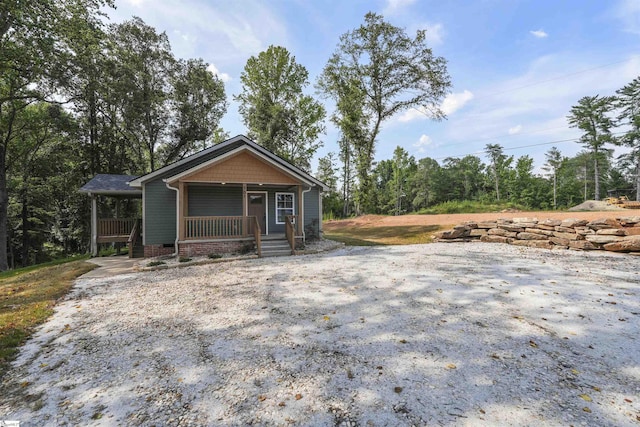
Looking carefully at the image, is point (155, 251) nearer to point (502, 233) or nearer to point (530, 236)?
point (502, 233)

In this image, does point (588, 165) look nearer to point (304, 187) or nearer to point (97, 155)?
point (304, 187)

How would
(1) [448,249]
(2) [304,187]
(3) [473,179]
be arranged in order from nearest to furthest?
(1) [448,249]
(2) [304,187]
(3) [473,179]

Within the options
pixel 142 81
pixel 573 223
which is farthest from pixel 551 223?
pixel 142 81

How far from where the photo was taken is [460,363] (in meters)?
2.85

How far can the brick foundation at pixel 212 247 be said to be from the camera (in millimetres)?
9788

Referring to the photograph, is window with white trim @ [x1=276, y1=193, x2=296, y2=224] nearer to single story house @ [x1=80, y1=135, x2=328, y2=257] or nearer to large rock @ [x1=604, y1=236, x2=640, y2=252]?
single story house @ [x1=80, y1=135, x2=328, y2=257]

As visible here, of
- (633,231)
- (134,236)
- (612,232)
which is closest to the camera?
(633,231)

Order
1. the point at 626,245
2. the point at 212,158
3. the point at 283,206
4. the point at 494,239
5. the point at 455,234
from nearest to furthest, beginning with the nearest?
the point at 626,245 < the point at 212,158 < the point at 494,239 < the point at 455,234 < the point at 283,206

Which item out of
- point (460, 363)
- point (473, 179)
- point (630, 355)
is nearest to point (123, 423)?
point (460, 363)

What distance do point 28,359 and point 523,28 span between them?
1932cm

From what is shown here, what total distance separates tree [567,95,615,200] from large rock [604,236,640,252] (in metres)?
36.0

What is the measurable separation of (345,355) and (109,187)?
13883 mm

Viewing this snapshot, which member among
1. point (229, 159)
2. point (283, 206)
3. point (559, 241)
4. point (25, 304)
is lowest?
point (25, 304)

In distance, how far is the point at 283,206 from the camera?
13312 mm
